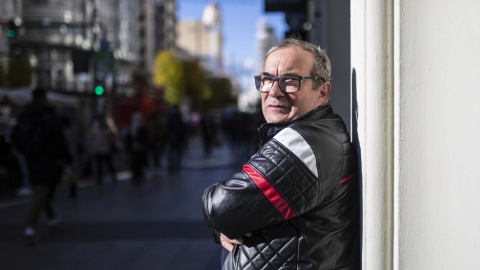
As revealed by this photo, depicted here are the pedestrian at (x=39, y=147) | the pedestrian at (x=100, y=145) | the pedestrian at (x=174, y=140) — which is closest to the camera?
the pedestrian at (x=39, y=147)

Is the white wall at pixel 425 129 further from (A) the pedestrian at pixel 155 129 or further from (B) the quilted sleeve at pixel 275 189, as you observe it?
(A) the pedestrian at pixel 155 129

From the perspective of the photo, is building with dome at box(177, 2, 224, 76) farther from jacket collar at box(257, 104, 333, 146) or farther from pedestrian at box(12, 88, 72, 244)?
jacket collar at box(257, 104, 333, 146)

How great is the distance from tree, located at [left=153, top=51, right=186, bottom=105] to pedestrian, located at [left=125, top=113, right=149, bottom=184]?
53.9 meters

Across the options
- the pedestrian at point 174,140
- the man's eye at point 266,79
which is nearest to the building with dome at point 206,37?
the pedestrian at point 174,140

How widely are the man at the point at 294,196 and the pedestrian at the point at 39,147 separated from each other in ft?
17.6

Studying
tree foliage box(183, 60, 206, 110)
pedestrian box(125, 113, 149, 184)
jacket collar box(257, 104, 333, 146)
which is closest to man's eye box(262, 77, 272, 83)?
jacket collar box(257, 104, 333, 146)

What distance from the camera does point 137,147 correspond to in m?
13.5

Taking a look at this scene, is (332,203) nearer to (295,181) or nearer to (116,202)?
(295,181)

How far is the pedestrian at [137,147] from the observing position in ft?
43.5

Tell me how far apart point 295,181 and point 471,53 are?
0.65 meters

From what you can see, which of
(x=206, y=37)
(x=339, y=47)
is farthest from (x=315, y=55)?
(x=206, y=37)

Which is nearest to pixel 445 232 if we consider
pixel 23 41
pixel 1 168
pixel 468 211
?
pixel 468 211

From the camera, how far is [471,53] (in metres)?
1.61

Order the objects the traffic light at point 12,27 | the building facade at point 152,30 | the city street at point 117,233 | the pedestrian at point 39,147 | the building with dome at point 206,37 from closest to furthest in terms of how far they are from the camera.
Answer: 1. the city street at point 117,233
2. the pedestrian at point 39,147
3. the traffic light at point 12,27
4. the building facade at point 152,30
5. the building with dome at point 206,37
